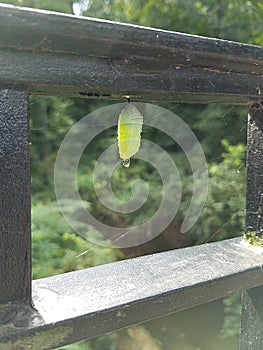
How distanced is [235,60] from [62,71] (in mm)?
209

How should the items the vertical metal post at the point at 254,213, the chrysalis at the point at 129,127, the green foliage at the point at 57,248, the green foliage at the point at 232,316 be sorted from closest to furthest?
the chrysalis at the point at 129,127 < the vertical metal post at the point at 254,213 < the green foliage at the point at 57,248 < the green foliage at the point at 232,316

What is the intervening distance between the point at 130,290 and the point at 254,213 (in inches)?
10.2

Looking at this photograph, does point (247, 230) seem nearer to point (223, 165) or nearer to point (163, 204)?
point (223, 165)

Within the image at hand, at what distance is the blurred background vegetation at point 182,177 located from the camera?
211cm

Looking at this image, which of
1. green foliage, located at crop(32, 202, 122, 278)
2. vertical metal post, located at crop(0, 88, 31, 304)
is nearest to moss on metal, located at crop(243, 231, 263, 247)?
vertical metal post, located at crop(0, 88, 31, 304)

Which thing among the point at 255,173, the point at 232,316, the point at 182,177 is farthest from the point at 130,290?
the point at 182,177

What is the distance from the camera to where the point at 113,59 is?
39 cm

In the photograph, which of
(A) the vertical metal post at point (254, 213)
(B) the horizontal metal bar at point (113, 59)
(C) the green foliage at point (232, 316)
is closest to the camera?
(B) the horizontal metal bar at point (113, 59)

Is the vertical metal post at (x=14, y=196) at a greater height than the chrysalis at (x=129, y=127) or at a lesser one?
lesser

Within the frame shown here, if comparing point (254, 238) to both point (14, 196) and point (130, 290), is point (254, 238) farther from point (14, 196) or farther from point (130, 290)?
point (14, 196)

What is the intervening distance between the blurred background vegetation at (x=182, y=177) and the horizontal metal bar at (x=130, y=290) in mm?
1218

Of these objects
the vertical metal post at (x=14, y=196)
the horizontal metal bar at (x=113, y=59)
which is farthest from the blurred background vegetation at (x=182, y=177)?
the vertical metal post at (x=14, y=196)

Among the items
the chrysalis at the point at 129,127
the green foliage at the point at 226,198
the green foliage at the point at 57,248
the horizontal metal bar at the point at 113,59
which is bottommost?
the green foliage at the point at 57,248

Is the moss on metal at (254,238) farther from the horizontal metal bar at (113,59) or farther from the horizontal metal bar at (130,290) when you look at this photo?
the horizontal metal bar at (113,59)
